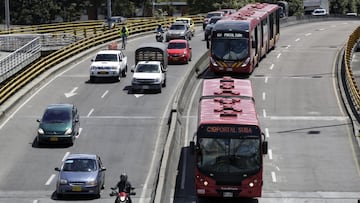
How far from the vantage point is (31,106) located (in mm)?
42438

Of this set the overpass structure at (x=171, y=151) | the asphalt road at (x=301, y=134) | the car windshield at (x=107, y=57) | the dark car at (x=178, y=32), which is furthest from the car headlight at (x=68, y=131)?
the dark car at (x=178, y=32)

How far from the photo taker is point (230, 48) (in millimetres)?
47094

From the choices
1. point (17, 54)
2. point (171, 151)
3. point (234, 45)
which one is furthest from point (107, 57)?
point (171, 151)

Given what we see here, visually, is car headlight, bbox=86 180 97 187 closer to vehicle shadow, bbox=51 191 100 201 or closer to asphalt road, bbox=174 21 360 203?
vehicle shadow, bbox=51 191 100 201

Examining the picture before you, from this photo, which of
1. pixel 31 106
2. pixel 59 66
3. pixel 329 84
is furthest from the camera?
pixel 59 66

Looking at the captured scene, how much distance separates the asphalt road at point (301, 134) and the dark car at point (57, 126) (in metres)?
4.95

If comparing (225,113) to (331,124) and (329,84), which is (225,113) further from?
(329,84)

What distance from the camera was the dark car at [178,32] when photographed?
65.4 metres

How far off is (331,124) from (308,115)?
1.99m

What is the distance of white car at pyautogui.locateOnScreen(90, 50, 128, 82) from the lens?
48.4 m

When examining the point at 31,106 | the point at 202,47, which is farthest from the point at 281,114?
the point at 202,47

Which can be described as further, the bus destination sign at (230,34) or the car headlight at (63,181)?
the bus destination sign at (230,34)

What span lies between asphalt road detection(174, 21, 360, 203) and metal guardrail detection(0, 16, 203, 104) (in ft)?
32.7

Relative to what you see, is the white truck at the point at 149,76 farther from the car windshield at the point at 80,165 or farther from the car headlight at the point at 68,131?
the car windshield at the point at 80,165
